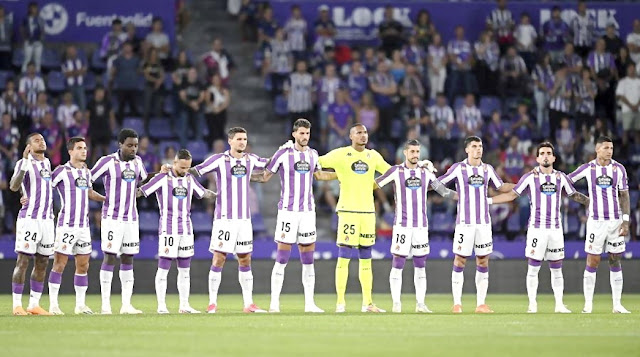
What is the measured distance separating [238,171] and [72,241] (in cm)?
264

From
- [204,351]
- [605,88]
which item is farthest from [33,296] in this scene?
[605,88]

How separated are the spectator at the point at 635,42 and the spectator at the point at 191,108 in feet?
34.4

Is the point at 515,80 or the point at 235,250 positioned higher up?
the point at 515,80

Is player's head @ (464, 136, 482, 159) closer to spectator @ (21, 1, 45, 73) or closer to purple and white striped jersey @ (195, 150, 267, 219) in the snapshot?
purple and white striped jersey @ (195, 150, 267, 219)

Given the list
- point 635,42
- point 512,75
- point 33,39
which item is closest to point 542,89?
point 512,75

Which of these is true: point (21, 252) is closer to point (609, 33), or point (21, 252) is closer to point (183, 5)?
point (183, 5)

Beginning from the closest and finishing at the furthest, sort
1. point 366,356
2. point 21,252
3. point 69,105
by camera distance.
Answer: point 366,356
point 21,252
point 69,105

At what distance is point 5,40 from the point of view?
97.9 ft

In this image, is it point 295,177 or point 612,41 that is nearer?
point 295,177

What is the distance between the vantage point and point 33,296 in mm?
18516

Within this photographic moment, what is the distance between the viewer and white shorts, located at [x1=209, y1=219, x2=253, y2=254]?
750 inches

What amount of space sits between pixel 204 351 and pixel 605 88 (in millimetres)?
20357

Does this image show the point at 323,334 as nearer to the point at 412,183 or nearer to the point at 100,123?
the point at 412,183

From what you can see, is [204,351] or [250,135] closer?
[204,351]
